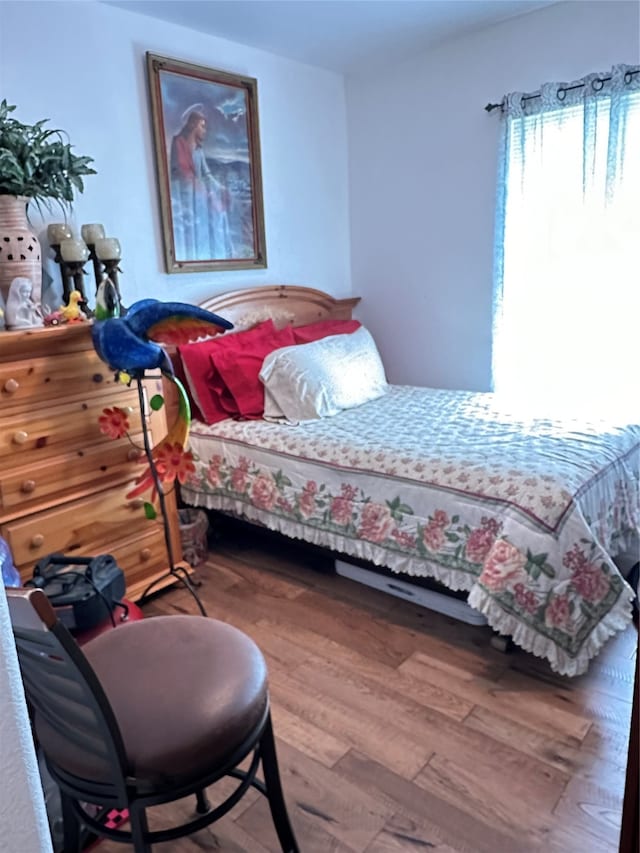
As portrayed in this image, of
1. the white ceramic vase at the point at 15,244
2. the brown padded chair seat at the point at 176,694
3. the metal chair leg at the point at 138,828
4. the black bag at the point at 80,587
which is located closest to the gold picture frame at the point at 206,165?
the white ceramic vase at the point at 15,244

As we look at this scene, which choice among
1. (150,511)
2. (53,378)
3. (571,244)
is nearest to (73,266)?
(53,378)

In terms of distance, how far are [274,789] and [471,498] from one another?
3.58 ft

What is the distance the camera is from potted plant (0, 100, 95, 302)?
1985 millimetres

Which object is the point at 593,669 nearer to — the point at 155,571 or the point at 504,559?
the point at 504,559

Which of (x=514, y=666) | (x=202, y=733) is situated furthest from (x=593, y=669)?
(x=202, y=733)

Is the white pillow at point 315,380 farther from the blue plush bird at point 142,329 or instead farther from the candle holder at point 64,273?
the candle holder at point 64,273

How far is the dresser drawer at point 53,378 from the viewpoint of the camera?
1.90 meters

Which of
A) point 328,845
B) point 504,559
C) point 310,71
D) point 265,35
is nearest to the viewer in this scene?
point 328,845

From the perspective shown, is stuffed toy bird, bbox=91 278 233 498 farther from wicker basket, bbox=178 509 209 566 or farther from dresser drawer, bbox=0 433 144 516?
wicker basket, bbox=178 509 209 566

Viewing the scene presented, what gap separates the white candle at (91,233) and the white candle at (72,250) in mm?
125

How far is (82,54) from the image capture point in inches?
95.6

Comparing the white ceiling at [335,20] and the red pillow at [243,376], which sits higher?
the white ceiling at [335,20]

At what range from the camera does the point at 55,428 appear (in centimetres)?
204

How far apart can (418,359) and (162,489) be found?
1981 mm
